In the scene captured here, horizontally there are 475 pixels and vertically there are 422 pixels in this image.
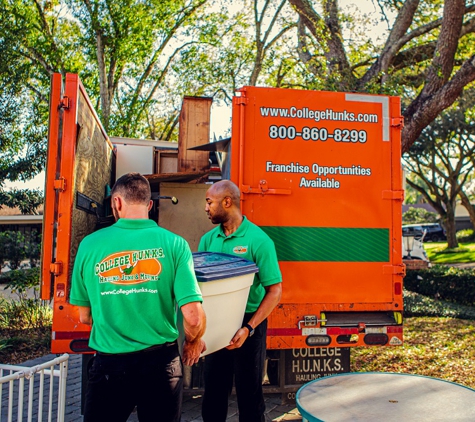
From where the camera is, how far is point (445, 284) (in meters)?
13.0

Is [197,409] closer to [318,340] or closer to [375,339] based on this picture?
[318,340]

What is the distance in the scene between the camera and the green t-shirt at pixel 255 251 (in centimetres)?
343

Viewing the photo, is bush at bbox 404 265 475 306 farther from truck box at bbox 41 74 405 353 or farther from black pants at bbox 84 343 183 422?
black pants at bbox 84 343 183 422

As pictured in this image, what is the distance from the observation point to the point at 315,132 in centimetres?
444

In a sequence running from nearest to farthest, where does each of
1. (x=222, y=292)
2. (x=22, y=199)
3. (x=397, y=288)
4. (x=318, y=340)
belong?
(x=222, y=292) → (x=318, y=340) → (x=397, y=288) → (x=22, y=199)

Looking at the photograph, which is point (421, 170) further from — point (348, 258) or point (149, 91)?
point (348, 258)

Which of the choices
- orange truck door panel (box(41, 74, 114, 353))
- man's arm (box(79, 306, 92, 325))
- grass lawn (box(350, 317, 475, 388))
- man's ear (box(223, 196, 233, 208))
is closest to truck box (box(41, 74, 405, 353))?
orange truck door panel (box(41, 74, 114, 353))

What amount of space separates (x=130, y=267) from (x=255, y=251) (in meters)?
1.20

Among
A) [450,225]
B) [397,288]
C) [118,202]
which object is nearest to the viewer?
[118,202]

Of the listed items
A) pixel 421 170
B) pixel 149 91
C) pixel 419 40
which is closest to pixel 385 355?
pixel 419 40

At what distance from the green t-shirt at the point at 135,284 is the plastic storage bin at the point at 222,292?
0.28 metres

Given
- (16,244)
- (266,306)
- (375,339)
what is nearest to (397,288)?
(375,339)

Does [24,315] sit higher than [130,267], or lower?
lower

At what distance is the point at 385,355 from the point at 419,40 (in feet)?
30.0
